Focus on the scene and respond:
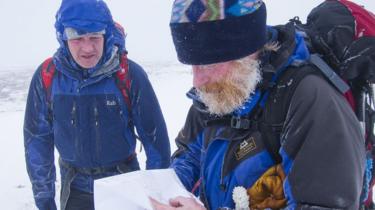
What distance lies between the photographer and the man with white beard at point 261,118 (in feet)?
4.66

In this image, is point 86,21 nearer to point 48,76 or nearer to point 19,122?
point 48,76

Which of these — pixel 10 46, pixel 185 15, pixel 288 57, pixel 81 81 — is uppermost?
pixel 185 15

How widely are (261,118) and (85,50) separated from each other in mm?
2008

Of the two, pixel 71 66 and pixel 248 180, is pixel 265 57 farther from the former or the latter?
pixel 71 66

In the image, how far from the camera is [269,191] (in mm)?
1698

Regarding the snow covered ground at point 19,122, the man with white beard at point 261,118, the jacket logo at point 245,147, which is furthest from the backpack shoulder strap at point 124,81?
the snow covered ground at point 19,122

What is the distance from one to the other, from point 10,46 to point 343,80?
49.4 m

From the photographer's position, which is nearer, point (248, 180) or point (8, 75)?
point (248, 180)

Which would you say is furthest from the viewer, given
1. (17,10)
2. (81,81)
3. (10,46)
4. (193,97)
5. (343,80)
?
(17,10)

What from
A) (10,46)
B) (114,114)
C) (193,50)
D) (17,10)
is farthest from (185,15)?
(17,10)

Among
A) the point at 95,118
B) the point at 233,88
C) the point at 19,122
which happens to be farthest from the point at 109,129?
the point at 19,122

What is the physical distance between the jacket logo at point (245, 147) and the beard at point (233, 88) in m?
0.18

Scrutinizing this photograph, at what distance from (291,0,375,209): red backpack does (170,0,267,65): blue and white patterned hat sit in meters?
0.26

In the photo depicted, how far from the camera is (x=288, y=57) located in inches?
68.0
